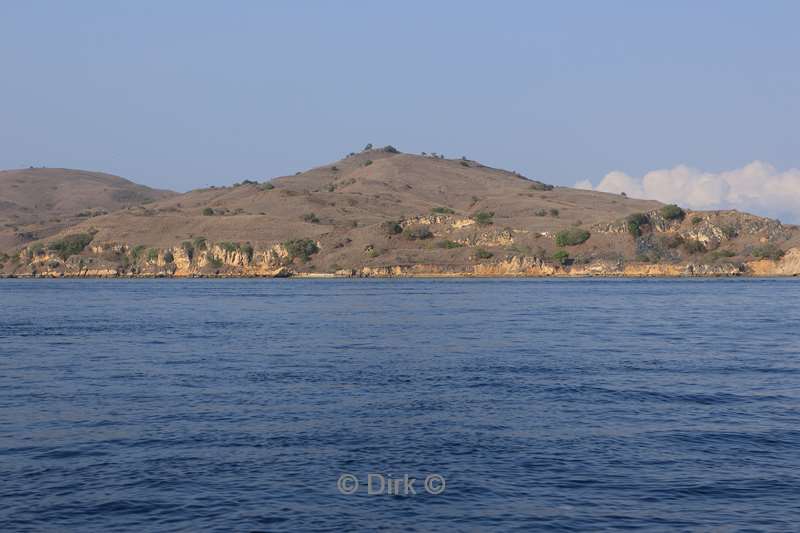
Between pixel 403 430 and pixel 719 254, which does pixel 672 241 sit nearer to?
pixel 719 254

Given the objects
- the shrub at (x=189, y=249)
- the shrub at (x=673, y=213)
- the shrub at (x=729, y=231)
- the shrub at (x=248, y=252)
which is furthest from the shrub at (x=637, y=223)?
the shrub at (x=189, y=249)

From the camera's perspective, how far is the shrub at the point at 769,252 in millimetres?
161000

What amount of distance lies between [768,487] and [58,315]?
205 ft

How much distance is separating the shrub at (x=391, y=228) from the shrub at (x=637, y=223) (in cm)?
4771

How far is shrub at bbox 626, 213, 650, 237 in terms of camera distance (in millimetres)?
175875

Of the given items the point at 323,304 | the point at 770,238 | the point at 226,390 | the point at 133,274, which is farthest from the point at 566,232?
the point at 226,390

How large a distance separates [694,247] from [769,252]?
14471 mm

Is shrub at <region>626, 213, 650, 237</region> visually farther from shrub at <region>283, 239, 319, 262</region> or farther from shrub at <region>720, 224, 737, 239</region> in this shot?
shrub at <region>283, 239, 319, 262</region>

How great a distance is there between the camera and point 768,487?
18.6 metres

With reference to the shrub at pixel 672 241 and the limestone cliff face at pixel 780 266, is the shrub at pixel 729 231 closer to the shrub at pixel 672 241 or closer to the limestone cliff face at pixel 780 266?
the shrub at pixel 672 241

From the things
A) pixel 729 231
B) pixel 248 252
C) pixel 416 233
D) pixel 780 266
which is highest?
pixel 729 231

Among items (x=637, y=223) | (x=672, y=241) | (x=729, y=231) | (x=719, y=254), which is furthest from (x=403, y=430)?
(x=729, y=231)

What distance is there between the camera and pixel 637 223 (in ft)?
582

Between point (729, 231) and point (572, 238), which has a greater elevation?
point (729, 231)
